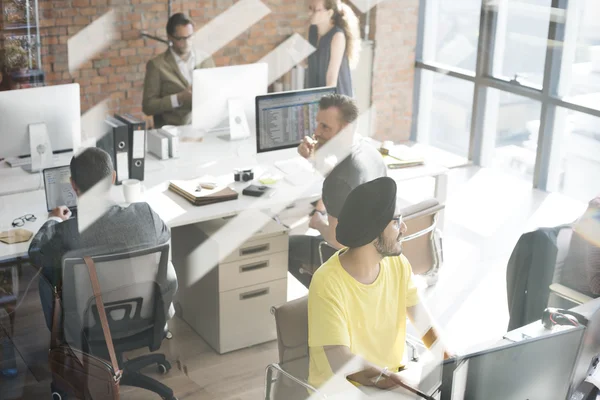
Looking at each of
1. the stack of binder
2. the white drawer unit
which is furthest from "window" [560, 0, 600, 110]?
the stack of binder

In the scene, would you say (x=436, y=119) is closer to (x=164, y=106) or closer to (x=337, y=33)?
(x=337, y=33)

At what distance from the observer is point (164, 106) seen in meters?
5.24

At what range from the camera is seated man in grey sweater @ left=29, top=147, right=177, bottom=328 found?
3.16 meters

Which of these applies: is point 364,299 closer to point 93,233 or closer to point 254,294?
point 93,233

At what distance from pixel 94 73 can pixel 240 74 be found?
2018mm

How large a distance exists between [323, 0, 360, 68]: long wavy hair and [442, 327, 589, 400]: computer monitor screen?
12.6 ft

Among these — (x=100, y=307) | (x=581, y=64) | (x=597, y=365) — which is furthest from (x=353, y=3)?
(x=597, y=365)

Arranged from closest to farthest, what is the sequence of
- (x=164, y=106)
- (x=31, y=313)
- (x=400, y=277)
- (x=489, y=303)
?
(x=400, y=277) → (x=31, y=313) → (x=489, y=303) → (x=164, y=106)

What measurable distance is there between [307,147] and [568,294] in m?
1.76

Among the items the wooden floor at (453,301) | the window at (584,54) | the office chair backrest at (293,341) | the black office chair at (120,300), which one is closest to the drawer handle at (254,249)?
the wooden floor at (453,301)

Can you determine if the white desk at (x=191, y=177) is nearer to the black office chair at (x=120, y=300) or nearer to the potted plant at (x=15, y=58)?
the black office chair at (x=120, y=300)

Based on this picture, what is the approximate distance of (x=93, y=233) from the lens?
10.4 feet

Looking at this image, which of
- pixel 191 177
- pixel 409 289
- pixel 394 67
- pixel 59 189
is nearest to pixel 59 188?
pixel 59 189

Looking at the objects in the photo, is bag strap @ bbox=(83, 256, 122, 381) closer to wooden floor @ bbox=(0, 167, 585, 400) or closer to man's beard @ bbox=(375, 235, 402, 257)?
wooden floor @ bbox=(0, 167, 585, 400)
